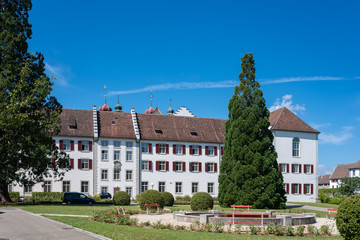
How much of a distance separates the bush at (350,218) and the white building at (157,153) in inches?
1672

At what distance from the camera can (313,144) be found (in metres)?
59.5

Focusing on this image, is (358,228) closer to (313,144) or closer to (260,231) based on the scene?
(260,231)

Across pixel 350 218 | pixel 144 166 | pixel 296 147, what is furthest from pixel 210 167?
pixel 350 218

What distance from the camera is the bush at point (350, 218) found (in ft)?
43.4

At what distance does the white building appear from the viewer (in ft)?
173

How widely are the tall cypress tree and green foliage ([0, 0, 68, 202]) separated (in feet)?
56.7

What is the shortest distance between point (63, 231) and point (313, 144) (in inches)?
1937

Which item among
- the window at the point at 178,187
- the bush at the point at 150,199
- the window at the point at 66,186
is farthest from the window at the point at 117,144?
the bush at the point at 150,199

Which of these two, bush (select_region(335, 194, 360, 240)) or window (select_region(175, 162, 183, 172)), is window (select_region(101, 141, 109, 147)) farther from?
bush (select_region(335, 194, 360, 240))

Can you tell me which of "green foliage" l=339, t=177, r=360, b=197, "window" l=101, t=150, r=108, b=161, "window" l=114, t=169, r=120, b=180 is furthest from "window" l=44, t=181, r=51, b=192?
"green foliage" l=339, t=177, r=360, b=197

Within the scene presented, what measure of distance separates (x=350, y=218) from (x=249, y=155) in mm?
27071

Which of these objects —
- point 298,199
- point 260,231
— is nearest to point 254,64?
point 298,199

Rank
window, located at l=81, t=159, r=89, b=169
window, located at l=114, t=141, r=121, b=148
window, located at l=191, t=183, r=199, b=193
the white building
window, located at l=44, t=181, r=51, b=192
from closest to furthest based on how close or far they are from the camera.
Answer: window, located at l=44, t=181, r=51, b=192 → window, located at l=81, t=159, r=89, b=169 → the white building → window, located at l=114, t=141, r=121, b=148 → window, located at l=191, t=183, r=199, b=193

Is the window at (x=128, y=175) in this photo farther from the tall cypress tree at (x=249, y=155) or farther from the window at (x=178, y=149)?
the tall cypress tree at (x=249, y=155)
